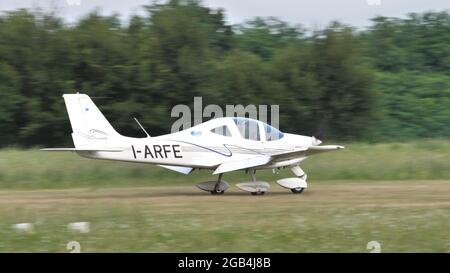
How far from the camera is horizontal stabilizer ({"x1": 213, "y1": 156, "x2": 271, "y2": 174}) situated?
19250 mm

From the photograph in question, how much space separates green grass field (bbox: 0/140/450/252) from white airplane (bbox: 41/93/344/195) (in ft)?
2.30

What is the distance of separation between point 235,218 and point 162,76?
1641 cm

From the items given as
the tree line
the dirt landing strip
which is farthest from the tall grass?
the tree line

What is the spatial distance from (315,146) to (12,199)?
6646 mm

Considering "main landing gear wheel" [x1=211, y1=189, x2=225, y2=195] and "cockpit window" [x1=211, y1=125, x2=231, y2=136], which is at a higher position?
"cockpit window" [x1=211, y1=125, x2=231, y2=136]

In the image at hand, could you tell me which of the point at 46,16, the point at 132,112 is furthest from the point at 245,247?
the point at 46,16

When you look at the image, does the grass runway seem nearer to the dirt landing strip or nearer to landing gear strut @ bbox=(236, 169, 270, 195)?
the dirt landing strip

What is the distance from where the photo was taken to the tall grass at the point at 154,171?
74.5 ft

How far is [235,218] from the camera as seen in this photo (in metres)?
14.6

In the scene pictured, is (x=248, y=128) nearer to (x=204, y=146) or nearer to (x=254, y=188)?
(x=204, y=146)

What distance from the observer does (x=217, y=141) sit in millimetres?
19453

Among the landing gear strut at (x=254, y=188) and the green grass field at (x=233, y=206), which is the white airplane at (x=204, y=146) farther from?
the green grass field at (x=233, y=206)

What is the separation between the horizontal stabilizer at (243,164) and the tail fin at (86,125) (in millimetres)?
2404
